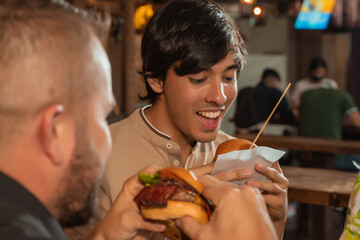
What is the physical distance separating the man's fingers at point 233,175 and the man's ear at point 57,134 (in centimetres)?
77

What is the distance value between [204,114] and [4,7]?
1127mm

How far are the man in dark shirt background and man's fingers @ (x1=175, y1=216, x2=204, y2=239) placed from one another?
5.36 meters

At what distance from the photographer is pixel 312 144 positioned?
5.83 meters

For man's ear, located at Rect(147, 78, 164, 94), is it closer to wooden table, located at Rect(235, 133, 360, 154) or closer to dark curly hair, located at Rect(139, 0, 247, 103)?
dark curly hair, located at Rect(139, 0, 247, 103)

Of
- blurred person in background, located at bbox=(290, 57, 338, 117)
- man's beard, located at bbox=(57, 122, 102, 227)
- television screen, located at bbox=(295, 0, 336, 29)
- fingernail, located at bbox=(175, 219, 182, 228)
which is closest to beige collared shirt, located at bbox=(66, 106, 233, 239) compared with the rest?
fingernail, located at bbox=(175, 219, 182, 228)

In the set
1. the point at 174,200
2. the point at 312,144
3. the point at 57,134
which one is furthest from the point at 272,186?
the point at 312,144

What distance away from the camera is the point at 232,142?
2.07 m

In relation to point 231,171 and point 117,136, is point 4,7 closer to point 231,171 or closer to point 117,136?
point 231,171

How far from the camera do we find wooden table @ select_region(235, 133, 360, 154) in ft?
18.2

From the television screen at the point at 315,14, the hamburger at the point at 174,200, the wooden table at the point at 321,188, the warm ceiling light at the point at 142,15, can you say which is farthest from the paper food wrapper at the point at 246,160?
the television screen at the point at 315,14

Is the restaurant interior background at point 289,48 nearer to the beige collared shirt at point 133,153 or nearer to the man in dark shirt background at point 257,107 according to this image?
the man in dark shirt background at point 257,107

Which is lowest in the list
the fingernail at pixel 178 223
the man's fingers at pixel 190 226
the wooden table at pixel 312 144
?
the wooden table at pixel 312 144

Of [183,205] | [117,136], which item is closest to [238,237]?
[183,205]

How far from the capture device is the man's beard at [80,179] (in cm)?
118
